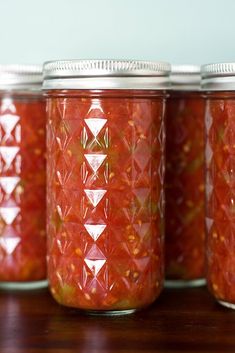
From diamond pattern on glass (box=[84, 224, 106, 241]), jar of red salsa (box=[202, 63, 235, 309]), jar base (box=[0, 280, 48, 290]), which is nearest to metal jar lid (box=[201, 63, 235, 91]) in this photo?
jar of red salsa (box=[202, 63, 235, 309])

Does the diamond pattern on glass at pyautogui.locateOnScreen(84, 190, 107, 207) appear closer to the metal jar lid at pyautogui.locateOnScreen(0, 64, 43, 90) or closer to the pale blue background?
the metal jar lid at pyautogui.locateOnScreen(0, 64, 43, 90)

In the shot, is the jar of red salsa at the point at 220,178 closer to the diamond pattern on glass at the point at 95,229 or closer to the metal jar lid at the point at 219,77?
the metal jar lid at the point at 219,77

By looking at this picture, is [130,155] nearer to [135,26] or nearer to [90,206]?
[90,206]

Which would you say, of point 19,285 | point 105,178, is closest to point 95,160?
point 105,178

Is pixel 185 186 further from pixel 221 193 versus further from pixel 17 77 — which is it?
pixel 17 77

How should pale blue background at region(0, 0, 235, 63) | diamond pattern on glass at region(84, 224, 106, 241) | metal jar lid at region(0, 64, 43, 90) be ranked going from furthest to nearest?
pale blue background at region(0, 0, 235, 63), metal jar lid at region(0, 64, 43, 90), diamond pattern on glass at region(84, 224, 106, 241)

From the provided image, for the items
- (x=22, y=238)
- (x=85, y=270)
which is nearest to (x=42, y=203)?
(x=22, y=238)
